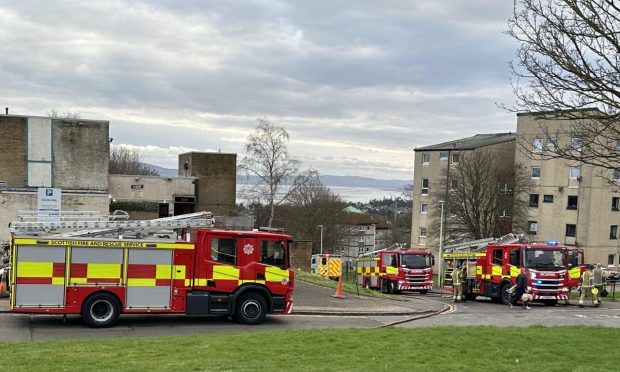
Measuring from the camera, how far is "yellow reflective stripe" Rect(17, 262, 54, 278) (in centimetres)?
1434

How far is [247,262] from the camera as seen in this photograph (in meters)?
16.2

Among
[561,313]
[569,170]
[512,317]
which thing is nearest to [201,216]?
[512,317]

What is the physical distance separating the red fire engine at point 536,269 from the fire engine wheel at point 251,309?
1259 cm

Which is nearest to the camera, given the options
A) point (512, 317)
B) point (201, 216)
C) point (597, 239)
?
point (201, 216)

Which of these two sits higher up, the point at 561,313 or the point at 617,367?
the point at 617,367

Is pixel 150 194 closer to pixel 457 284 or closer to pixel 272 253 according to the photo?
pixel 457 284

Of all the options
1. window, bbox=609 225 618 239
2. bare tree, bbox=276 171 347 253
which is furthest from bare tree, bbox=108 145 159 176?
window, bbox=609 225 618 239

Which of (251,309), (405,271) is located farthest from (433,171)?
(251,309)

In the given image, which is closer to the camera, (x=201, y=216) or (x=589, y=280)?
(x=201, y=216)

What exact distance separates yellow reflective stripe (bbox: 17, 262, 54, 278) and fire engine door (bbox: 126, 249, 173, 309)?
69.2 inches

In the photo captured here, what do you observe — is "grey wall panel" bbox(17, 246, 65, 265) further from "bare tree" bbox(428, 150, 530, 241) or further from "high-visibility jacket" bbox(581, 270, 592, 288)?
"bare tree" bbox(428, 150, 530, 241)

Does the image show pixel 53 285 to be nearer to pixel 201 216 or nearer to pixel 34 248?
pixel 34 248

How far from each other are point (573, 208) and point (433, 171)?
1457 centimetres

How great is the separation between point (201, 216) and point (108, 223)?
90.9 inches
